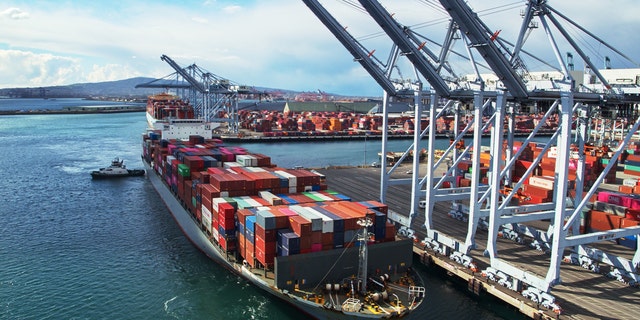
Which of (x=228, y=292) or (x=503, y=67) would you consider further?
(x=228, y=292)

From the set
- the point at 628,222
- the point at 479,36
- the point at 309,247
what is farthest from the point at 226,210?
the point at 628,222

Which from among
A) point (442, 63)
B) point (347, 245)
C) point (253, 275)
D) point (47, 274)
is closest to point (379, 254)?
point (347, 245)

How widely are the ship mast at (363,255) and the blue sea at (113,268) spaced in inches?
123

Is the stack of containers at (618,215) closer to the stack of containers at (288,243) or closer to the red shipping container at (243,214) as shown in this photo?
the stack of containers at (288,243)

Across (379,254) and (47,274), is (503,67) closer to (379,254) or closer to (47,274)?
(379,254)


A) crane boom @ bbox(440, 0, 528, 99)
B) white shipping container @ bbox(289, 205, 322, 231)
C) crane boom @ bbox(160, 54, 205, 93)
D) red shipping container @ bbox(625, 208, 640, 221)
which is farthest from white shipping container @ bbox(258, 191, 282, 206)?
crane boom @ bbox(160, 54, 205, 93)

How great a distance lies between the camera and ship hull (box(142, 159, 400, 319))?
65.4 feet

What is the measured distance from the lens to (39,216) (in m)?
38.3

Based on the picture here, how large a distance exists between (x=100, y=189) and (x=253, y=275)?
109 ft

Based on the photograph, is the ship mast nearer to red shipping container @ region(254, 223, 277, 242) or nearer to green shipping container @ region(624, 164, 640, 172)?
red shipping container @ region(254, 223, 277, 242)

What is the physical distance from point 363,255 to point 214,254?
11071 mm

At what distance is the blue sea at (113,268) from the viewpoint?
22641 millimetres

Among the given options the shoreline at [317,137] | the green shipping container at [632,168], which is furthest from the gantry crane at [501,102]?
the shoreline at [317,137]

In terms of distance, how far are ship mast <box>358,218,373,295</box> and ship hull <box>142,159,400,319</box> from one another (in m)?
1.80
